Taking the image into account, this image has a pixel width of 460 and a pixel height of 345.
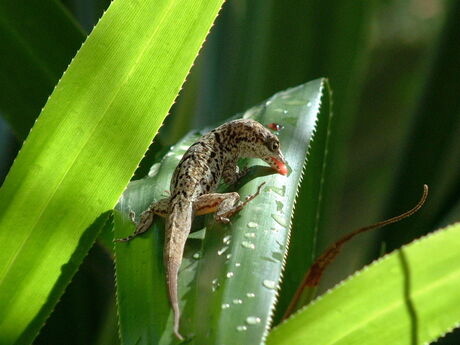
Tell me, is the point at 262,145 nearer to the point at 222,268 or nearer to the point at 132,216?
the point at 132,216

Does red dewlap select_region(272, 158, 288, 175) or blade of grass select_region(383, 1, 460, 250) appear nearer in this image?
red dewlap select_region(272, 158, 288, 175)

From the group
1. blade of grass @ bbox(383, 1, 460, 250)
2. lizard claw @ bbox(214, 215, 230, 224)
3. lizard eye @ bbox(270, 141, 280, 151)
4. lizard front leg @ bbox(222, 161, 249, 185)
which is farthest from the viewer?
blade of grass @ bbox(383, 1, 460, 250)

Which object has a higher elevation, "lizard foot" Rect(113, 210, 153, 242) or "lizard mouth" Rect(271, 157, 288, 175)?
"lizard foot" Rect(113, 210, 153, 242)

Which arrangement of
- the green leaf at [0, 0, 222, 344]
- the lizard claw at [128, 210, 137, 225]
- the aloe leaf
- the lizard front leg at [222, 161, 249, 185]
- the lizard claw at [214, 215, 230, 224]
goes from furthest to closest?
the lizard front leg at [222, 161, 249, 185], the lizard claw at [128, 210, 137, 225], the lizard claw at [214, 215, 230, 224], the green leaf at [0, 0, 222, 344], the aloe leaf

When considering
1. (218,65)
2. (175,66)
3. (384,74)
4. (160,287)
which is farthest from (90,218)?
(384,74)

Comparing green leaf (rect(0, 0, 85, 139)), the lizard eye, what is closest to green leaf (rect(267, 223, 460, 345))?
the lizard eye

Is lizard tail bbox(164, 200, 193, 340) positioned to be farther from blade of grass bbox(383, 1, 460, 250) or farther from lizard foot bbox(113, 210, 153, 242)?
blade of grass bbox(383, 1, 460, 250)

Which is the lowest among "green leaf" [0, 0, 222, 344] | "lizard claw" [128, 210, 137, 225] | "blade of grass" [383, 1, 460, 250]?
"blade of grass" [383, 1, 460, 250]

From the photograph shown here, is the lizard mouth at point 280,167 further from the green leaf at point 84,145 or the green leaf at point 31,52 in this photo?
the green leaf at point 31,52

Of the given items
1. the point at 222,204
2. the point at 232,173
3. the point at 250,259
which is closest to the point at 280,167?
the point at 222,204
